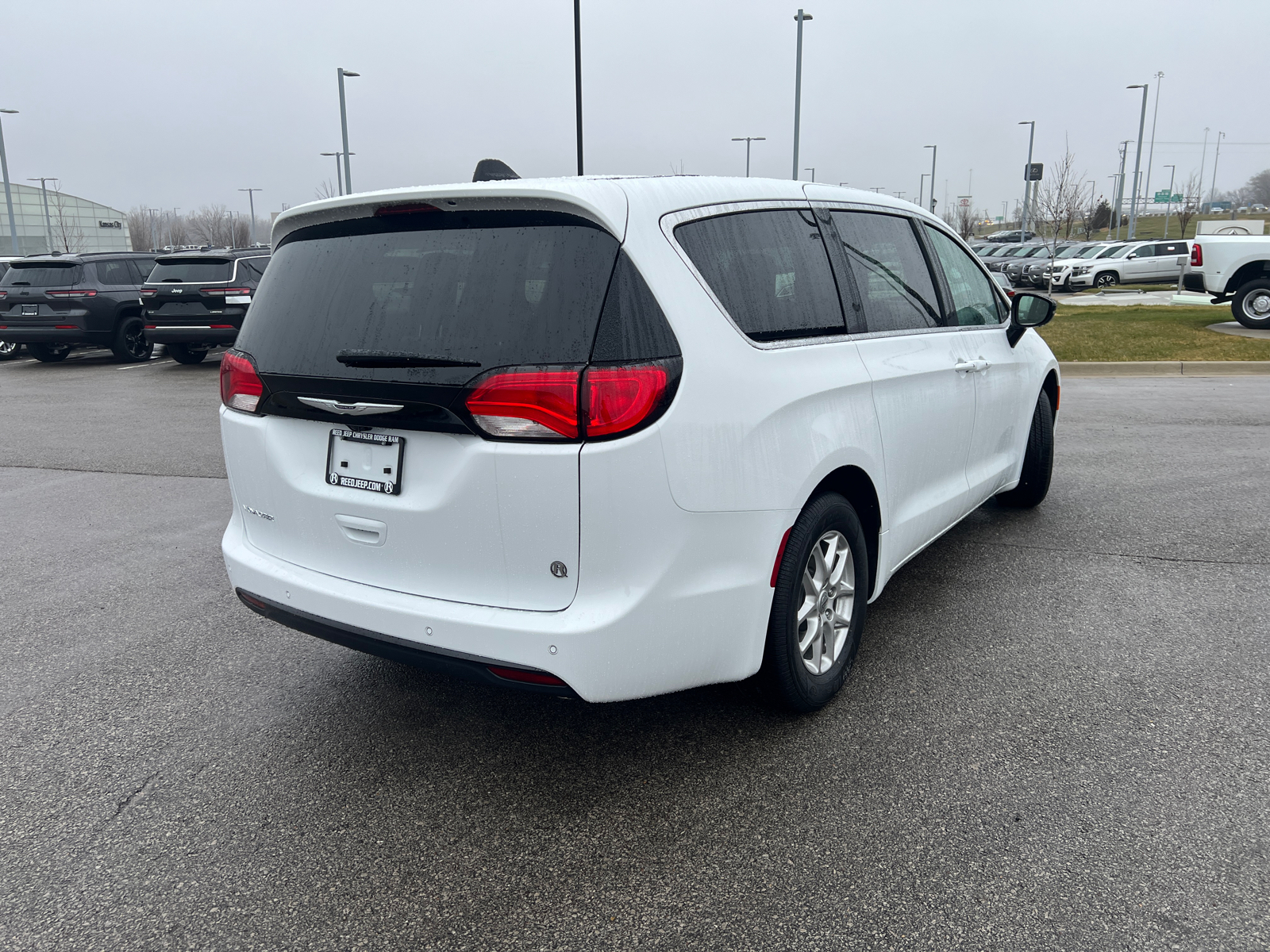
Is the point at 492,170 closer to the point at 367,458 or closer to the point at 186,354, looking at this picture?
the point at 367,458

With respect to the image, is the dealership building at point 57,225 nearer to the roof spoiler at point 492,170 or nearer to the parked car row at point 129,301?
the parked car row at point 129,301

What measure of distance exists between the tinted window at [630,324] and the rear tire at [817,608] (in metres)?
0.78

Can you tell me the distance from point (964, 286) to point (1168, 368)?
389 inches

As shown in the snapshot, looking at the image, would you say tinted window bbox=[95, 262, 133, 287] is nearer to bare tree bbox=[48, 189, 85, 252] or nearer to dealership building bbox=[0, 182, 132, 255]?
dealership building bbox=[0, 182, 132, 255]

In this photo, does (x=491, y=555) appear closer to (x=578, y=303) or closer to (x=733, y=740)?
(x=578, y=303)

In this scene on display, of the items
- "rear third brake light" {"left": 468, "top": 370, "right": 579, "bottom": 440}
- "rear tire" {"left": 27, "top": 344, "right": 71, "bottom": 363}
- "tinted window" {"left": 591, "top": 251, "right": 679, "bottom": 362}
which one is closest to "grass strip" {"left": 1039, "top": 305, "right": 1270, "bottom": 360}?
"tinted window" {"left": 591, "top": 251, "right": 679, "bottom": 362}

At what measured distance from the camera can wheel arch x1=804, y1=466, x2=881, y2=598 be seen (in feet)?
10.5

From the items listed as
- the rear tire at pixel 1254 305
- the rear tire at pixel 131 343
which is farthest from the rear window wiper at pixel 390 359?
the rear tire at pixel 1254 305

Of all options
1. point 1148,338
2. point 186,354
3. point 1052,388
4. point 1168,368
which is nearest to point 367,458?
point 1052,388

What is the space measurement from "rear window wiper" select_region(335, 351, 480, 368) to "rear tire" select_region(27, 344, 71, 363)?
16061 millimetres

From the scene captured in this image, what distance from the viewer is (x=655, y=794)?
2.90 metres

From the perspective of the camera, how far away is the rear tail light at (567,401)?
247cm

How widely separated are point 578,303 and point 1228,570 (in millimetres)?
3846

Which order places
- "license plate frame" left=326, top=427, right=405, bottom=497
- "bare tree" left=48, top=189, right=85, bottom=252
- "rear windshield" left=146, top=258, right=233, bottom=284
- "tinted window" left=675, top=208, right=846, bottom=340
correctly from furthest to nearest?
"bare tree" left=48, top=189, right=85, bottom=252
"rear windshield" left=146, top=258, right=233, bottom=284
"tinted window" left=675, top=208, right=846, bottom=340
"license plate frame" left=326, top=427, right=405, bottom=497
